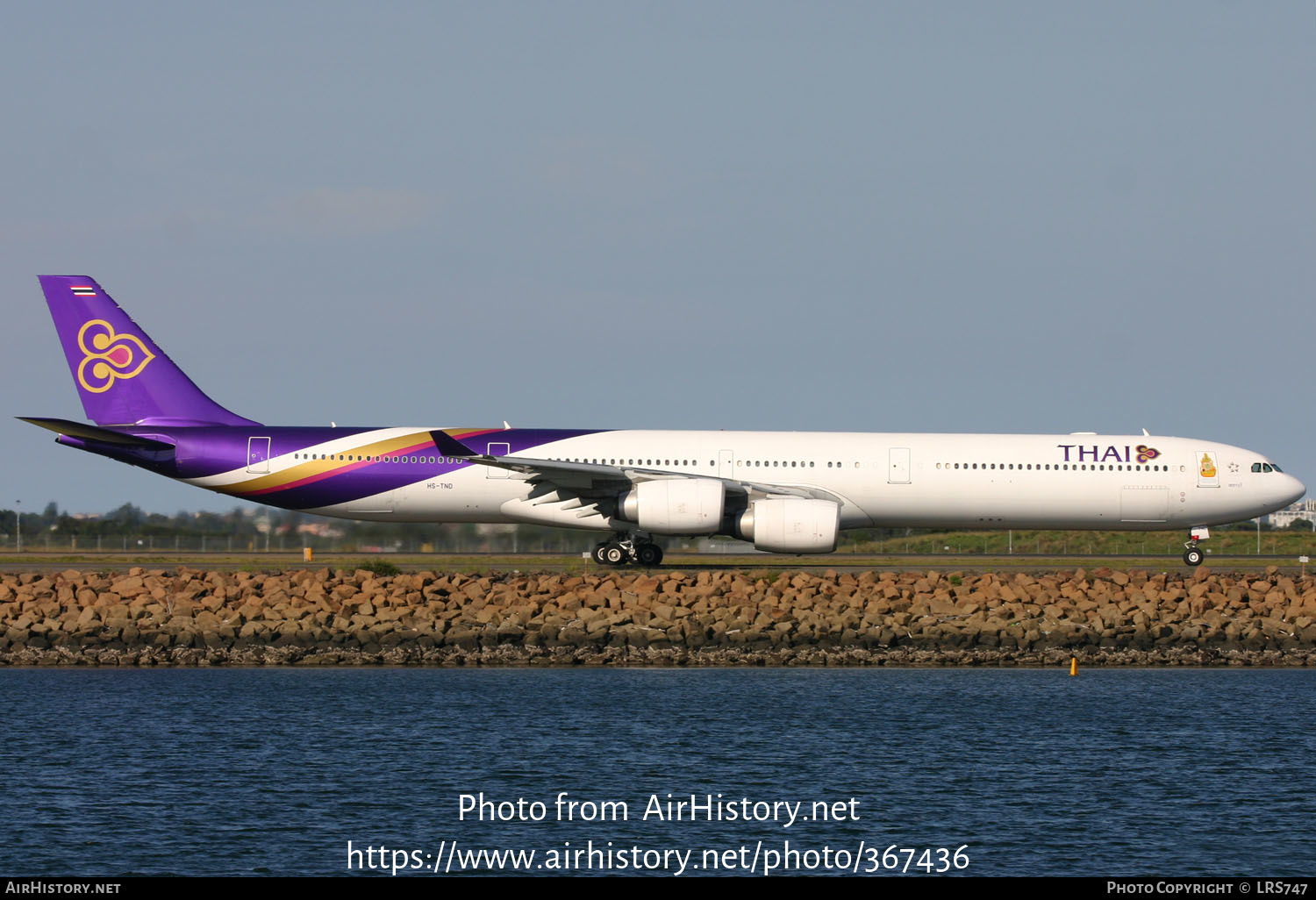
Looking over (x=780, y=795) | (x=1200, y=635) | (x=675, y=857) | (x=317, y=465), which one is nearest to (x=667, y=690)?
(x=780, y=795)

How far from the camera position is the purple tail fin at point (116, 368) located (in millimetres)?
39531

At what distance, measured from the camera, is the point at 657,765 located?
19.7 meters

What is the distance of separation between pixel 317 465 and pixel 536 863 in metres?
23.4

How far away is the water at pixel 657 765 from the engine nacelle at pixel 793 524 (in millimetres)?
7411

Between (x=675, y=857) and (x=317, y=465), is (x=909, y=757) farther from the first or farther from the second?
(x=317, y=465)

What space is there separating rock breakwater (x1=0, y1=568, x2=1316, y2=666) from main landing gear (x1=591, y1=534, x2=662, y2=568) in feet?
14.7

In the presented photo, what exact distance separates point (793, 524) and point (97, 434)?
58.3 ft

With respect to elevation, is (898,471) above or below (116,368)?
below

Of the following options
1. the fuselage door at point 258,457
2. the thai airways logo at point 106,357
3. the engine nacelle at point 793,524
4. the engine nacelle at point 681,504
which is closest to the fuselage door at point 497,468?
the engine nacelle at point 681,504

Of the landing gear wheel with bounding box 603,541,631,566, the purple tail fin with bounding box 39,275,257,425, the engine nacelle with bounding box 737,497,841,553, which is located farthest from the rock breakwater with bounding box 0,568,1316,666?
the purple tail fin with bounding box 39,275,257,425

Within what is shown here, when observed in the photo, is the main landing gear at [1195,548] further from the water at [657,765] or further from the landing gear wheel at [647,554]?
the landing gear wheel at [647,554]

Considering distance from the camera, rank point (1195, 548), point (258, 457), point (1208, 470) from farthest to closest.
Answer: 1. point (1195, 548)
2. point (1208, 470)
3. point (258, 457)

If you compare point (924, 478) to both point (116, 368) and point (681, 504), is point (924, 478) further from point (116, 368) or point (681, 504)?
point (116, 368)

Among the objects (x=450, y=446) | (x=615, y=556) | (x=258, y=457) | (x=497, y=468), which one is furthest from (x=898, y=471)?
(x=258, y=457)
